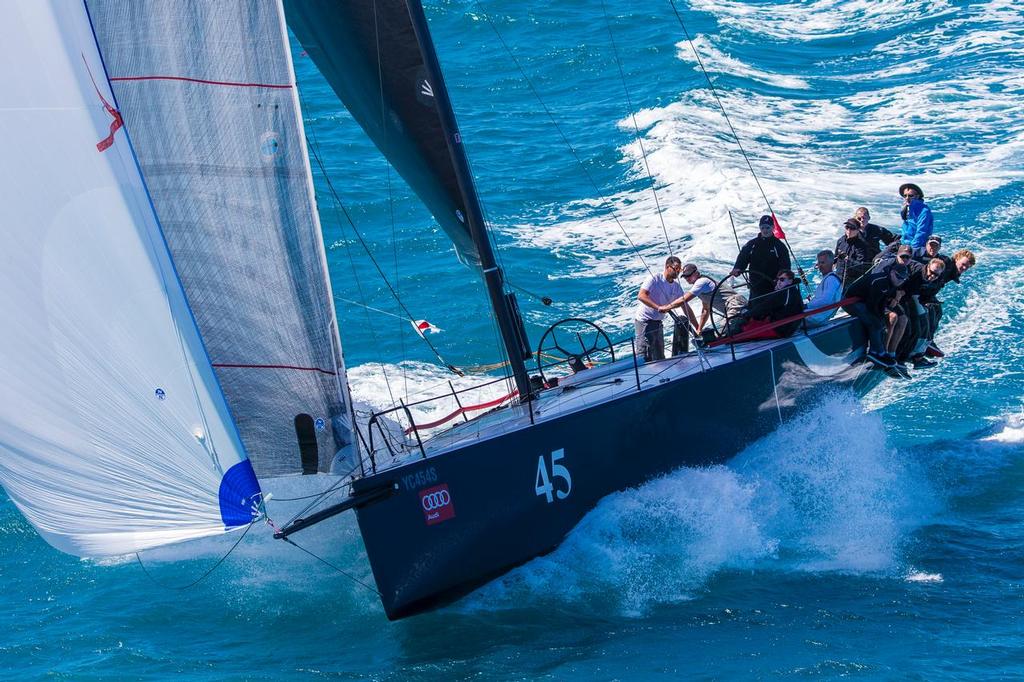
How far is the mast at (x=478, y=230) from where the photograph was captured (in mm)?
9805

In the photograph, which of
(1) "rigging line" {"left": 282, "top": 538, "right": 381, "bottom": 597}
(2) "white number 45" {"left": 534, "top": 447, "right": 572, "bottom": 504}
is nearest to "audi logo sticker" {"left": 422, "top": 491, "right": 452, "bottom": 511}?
(2) "white number 45" {"left": 534, "top": 447, "right": 572, "bottom": 504}

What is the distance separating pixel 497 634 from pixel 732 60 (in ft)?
57.5

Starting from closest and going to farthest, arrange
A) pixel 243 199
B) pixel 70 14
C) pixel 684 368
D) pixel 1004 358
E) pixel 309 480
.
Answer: pixel 70 14 < pixel 243 199 < pixel 684 368 < pixel 309 480 < pixel 1004 358

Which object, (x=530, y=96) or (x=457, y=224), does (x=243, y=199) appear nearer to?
(x=457, y=224)

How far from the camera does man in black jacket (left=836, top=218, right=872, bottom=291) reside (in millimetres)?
12172

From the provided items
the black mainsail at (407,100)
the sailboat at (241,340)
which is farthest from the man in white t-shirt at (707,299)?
the black mainsail at (407,100)

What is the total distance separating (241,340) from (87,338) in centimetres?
146

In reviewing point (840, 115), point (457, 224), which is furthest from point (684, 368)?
point (840, 115)

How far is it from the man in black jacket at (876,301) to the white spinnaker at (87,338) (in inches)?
248

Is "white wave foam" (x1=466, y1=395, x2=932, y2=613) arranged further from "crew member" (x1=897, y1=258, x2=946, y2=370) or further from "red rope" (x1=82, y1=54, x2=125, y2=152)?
"red rope" (x1=82, y1=54, x2=125, y2=152)

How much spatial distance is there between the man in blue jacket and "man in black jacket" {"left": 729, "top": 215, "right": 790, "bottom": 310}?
199 centimetres

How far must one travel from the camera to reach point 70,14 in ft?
24.3

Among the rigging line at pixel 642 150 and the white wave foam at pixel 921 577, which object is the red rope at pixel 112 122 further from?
the rigging line at pixel 642 150

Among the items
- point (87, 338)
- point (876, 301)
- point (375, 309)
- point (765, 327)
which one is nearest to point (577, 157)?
point (375, 309)
